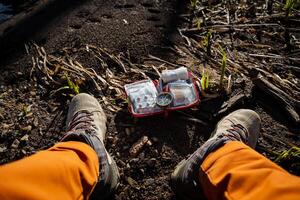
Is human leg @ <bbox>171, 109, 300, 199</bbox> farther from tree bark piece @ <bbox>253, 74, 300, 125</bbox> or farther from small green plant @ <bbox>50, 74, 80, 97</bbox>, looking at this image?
small green plant @ <bbox>50, 74, 80, 97</bbox>

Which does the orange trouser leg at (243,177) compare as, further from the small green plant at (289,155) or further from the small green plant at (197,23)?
the small green plant at (197,23)

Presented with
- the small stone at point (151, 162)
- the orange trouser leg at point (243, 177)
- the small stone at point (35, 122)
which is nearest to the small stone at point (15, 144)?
the small stone at point (35, 122)

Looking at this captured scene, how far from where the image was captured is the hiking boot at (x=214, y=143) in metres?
1.78

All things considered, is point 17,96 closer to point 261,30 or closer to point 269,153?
point 269,153

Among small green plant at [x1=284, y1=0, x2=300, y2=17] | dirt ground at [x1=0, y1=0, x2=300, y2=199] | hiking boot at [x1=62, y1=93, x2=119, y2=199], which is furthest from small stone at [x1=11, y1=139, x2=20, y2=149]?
small green plant at [x1=284, y1=0, x2=300, y2=17]

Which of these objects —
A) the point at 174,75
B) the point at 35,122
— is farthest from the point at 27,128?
the point at 174,75

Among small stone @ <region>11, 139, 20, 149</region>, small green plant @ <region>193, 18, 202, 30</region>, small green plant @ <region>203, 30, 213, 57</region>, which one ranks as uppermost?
small green plant @ <region>193, 18, 202, 30</region>

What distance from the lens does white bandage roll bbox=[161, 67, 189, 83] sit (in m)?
2.36

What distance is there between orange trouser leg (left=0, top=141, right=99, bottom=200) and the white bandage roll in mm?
907

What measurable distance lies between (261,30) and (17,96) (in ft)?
7.03

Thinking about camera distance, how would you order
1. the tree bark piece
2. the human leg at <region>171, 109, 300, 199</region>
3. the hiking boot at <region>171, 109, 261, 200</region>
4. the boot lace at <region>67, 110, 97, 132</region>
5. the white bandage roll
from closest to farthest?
the human leg at <region>171, 109, 300, 199</region>
the hiking boot at <region>171, 109, 261, 200</region>
the boot lace at <region>67, 110, 97, 132</region>
the tree bark piece
the white bandage roll

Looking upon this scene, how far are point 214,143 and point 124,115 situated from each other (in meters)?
0.78

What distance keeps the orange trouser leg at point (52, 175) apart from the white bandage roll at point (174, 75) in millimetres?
907

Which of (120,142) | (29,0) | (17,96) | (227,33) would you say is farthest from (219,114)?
(29,0)
